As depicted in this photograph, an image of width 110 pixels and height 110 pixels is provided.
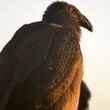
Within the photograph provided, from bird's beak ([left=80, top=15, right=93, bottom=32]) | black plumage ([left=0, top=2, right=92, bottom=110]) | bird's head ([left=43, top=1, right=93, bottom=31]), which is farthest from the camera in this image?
bird's beak ([left=80, top=15, right=93, bottom=32])

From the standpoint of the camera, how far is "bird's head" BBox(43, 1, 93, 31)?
7531 millimetres

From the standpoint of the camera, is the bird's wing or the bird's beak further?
the bird's beak

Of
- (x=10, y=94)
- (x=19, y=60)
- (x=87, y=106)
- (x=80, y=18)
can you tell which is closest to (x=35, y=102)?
(x=10, y=94)

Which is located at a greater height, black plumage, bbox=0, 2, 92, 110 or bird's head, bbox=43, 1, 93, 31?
bird's head, bbox=43, 1, 93, 31

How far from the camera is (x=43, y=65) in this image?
6559 mm

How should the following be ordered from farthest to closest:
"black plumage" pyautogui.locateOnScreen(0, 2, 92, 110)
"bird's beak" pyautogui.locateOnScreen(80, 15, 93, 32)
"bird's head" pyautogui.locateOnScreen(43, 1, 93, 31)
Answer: "bird's beak" pyautogui.locateOnScreen(80, 15, 93, 32) → "bird's head" pyautogui.locateOnScreen(43, 1, 93, 31) → "black plumage" pyautogui.locateOnScreen(0, 2, 92, 110)

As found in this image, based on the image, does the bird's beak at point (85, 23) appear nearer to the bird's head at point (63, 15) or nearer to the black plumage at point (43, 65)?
the bird's head at point (63, 15)

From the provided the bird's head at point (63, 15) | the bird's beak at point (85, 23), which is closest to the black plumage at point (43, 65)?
the bird's head at point (63, 15)

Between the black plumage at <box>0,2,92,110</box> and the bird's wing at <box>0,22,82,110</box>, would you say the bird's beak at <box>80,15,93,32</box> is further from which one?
the bird's wing at <box>0,22,82,110</box>

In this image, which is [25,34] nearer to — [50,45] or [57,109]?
[50,45]

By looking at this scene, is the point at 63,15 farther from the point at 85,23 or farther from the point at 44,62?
the point at 44,62

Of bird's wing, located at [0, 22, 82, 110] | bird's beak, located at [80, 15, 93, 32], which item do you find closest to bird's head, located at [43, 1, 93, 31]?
bird's beak, located at [80, 15, 93, 32]

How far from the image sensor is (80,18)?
7.85 m

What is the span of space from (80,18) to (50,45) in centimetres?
121
